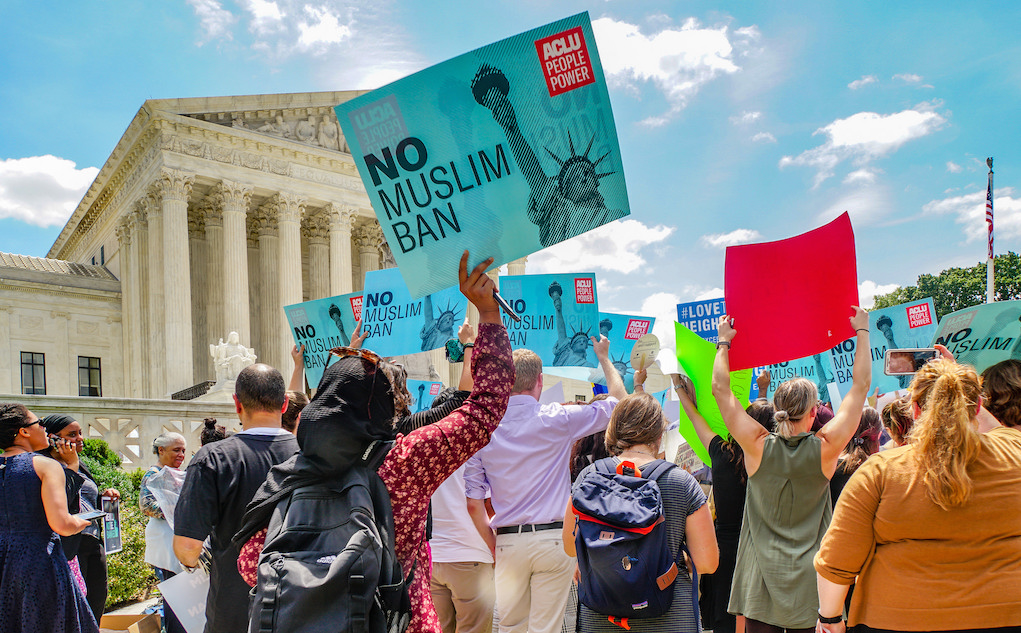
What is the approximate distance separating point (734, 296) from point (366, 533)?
9.19 feet

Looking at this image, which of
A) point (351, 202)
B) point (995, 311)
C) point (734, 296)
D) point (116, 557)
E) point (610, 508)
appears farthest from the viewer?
point (351, 202)

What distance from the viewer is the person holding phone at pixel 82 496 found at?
554 centimetres

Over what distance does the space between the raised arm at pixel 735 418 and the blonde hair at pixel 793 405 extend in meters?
0.13

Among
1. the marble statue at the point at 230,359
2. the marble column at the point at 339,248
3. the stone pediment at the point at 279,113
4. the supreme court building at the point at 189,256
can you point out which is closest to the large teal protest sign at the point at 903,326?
the marble statue at the point at 230,359

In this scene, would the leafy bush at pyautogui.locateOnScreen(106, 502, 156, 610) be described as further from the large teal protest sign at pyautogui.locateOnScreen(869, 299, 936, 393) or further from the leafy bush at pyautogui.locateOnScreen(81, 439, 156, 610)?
the large teal protest sign at pyautogui.locateOnScreen(869, 299, 936, 393)

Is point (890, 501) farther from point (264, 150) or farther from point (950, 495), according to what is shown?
point (264, 150)

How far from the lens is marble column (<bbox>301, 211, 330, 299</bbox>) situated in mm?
35219

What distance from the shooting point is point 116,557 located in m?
8.52

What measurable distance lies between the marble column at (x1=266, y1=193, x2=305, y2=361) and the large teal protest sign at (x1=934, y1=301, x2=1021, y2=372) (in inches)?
1119

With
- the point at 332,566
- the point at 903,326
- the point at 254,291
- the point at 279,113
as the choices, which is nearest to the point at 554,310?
the point at 903,326

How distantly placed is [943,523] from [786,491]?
128 cm

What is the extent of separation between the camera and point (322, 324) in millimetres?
8398

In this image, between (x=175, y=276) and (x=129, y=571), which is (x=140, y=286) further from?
(x=129, y=571)

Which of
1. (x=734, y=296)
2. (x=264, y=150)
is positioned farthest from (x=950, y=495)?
(x=264, y=150)
